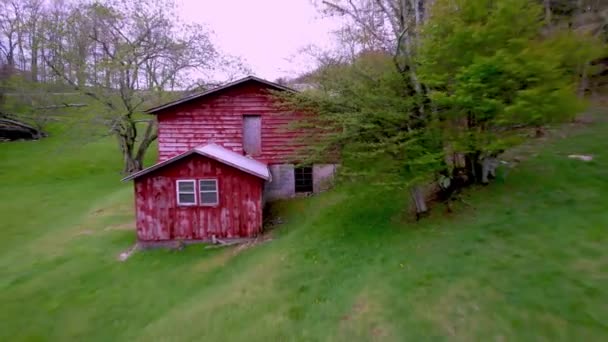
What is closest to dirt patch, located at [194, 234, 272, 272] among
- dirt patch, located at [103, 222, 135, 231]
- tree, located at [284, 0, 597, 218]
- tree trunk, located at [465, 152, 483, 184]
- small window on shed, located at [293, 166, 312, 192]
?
tree, located at [284, 0, 597, 218]

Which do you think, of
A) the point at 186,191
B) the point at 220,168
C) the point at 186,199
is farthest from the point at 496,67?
the point at 186,199

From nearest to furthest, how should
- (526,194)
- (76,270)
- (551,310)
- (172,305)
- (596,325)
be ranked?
(596,325), (551,310), (172,305), (526,194), (76,270)

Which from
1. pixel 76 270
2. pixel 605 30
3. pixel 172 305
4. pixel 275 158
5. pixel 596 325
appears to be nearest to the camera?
pixel 596 325

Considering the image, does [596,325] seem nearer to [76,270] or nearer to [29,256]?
[76,270]

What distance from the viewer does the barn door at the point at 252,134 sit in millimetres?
16938

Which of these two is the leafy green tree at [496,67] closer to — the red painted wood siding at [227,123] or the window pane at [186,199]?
the red painted wood siding at [227,123]

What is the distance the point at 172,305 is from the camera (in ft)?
30.4

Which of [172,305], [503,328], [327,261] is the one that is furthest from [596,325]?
[172,305]

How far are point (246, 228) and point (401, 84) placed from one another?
7311 millimetres

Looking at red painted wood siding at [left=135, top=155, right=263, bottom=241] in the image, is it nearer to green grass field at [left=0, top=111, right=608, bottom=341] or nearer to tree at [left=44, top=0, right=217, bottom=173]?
green grass field at [left=0, top=111, right=608, bottom=341]

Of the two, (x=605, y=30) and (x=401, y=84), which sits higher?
(x=605, y=30)

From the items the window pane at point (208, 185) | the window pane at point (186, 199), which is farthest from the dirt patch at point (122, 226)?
the window pane at point (208, 185)

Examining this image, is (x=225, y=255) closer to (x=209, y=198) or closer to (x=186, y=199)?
(x=209, y=198)

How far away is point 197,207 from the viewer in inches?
526
